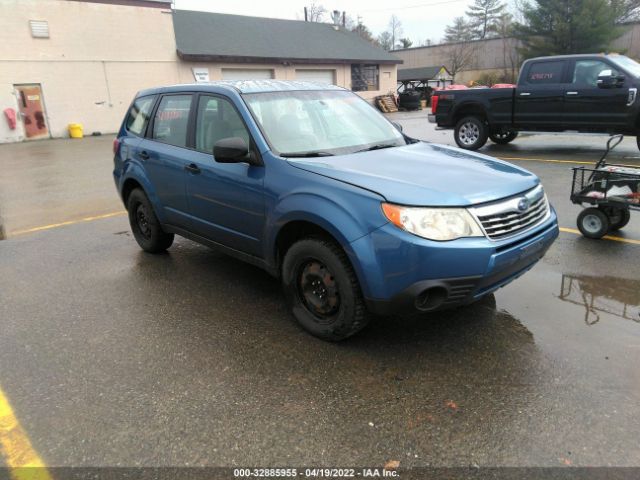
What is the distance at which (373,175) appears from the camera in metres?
3.25

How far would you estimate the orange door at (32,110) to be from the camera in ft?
71.2

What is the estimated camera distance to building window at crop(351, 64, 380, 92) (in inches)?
1320

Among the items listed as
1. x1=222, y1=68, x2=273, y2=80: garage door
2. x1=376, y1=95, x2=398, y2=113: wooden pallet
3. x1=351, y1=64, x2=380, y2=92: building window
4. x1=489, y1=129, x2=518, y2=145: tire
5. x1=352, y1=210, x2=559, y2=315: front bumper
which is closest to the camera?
x1=352, y1=210, x2=559, y2=315: front bumper

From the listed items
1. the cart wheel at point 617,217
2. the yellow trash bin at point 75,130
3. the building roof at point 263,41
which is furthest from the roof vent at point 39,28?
the cart wheel at point 617,217

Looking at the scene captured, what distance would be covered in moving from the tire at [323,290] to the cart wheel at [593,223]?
11.7 feet

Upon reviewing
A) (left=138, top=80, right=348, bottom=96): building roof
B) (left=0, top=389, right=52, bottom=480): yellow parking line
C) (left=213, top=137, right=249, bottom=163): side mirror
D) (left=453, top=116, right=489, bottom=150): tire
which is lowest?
(left=0, top=389, right=52, bottom=480): yellow parking line

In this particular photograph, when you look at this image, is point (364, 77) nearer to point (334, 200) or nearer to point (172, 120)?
point (172, 120)

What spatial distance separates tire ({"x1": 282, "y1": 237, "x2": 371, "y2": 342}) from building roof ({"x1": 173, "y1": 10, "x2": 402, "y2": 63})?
24.9 meters

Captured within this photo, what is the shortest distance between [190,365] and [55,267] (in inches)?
113

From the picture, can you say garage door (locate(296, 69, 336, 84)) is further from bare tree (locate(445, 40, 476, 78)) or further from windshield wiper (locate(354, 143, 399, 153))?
windshield wiper (locate(354, 143, 399, 153))

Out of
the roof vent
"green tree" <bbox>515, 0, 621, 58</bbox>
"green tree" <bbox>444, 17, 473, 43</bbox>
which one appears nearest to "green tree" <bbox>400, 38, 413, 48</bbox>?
"green tree" <bbox>444, 17, 473, 43</bbox>

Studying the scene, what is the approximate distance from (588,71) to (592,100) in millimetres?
657

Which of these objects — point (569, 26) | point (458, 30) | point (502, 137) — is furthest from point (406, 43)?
point (502, 137)

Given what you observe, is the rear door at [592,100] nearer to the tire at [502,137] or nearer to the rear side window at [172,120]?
the tire at [502,137]
